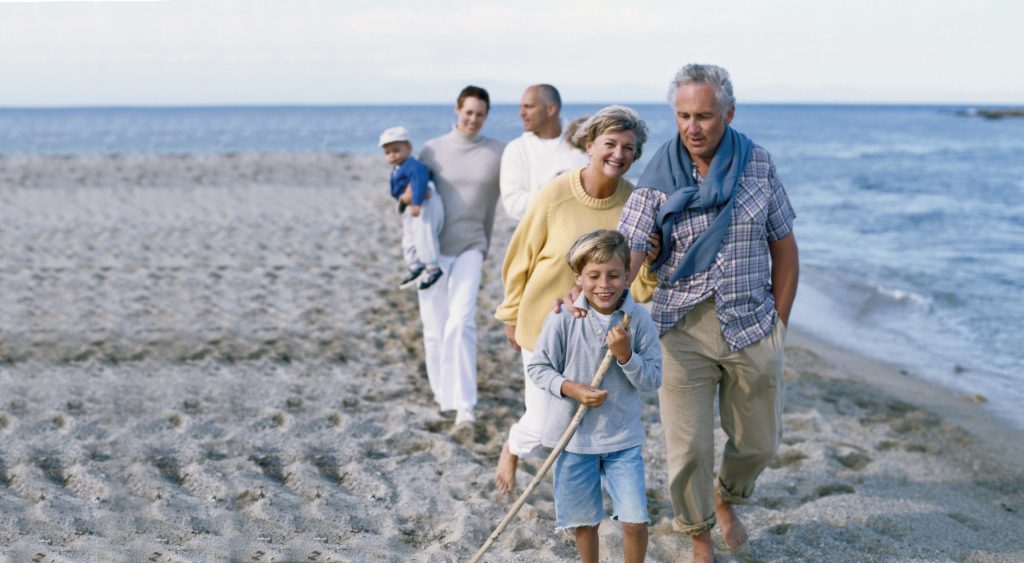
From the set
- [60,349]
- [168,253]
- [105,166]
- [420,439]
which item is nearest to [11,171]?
[105,166]

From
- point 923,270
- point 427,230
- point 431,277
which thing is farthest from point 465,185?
point 923,270

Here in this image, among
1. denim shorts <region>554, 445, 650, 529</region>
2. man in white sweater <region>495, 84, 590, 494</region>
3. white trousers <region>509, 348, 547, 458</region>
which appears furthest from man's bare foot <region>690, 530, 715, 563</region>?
man in white sweater <region>495, 84, 590, 494</region>

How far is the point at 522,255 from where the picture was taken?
3.47 m

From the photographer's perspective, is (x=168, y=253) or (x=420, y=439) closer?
(x=420, y=439)

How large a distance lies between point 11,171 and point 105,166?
2533 millimetres

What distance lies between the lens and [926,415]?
19.2 ft

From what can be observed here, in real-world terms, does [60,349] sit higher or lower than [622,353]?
lower

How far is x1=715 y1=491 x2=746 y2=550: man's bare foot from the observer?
144 inches

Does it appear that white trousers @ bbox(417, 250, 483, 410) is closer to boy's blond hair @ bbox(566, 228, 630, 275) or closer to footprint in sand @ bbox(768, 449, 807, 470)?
footprint in sand @ bbox(768, 449, 807, 470)

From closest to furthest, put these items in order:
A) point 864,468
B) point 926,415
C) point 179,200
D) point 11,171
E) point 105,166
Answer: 1. point 864,468
2. point 926,415
3. point 179,200
4. point 11,171
5. point 105,166

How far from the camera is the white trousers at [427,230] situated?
5.04 metres

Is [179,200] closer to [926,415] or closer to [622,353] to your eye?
[926,415]

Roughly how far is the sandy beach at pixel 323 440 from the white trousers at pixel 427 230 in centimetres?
101

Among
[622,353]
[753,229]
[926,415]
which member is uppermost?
[753,229]
